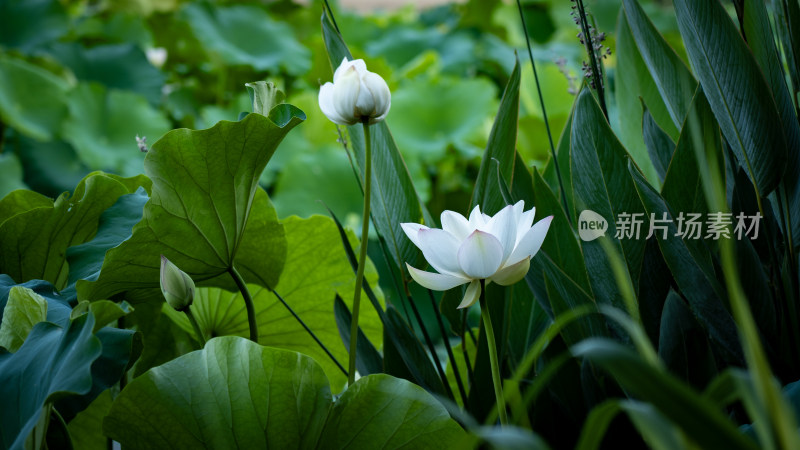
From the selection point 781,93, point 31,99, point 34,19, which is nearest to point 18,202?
point 781,93

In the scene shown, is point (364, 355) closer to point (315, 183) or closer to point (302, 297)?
point (302, 297)

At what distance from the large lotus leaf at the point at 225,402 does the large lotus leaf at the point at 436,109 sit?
1262 mm

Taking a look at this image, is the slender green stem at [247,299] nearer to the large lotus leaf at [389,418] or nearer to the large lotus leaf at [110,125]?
the large lotus leaf at [389,418]

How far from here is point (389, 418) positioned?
1.32 feet

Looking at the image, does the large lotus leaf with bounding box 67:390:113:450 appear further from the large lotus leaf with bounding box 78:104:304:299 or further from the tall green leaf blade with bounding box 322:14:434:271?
the tall green leaf blade with bounding box 322:14:434:271

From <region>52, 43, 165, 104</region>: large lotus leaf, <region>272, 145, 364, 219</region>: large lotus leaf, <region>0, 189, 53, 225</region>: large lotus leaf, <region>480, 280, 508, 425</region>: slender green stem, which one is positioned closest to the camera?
<region>480, 280, 508, 425</region>: slender green stem

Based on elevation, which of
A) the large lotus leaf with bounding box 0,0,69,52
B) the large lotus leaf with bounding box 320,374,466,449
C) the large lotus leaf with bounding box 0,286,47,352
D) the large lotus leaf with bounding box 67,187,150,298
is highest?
the large lotus leaf with bounding box 0,0,69,52

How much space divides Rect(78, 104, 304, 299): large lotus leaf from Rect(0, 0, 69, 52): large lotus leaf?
1598mm

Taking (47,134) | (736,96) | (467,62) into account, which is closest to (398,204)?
(736,96)

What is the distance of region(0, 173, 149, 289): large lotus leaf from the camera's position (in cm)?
47

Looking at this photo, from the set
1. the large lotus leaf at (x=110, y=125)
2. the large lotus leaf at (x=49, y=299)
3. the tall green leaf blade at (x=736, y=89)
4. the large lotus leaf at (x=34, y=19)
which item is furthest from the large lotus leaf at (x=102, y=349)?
the large lotus leaf at (x=34, y=19)

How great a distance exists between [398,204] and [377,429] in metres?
0.16

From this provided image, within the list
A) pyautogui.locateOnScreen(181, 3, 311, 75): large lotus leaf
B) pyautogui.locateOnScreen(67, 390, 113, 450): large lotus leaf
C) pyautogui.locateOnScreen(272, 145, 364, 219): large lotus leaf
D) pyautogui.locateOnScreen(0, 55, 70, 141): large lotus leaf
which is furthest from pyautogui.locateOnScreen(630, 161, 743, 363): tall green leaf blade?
pyautogui.locateOnScreen(181, 3, 311, 75): large lotus leaf

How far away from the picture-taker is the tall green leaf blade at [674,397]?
0.20m
